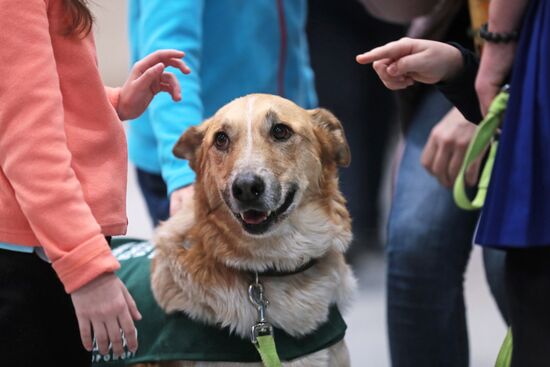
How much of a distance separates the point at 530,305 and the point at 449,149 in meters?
0.80

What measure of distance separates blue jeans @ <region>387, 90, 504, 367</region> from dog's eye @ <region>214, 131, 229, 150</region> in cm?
→ 64

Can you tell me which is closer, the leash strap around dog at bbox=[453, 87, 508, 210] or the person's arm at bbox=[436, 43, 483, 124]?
the leash strap around dog at bbox=[453, 87, 508, 210]

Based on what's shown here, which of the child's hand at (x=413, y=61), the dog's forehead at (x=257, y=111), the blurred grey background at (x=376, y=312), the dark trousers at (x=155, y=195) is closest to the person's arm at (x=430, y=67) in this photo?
the child's hand at (x=413, y=61)

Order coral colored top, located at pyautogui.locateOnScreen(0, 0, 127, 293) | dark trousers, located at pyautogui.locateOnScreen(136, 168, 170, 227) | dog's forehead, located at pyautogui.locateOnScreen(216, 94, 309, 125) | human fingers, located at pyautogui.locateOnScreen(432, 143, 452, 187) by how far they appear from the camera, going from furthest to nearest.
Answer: dark trousers, located at pyautogui.locateOnScreen(136, 168, 170, 227) < human fingers, located at pyautogui.locateOnScreen(432, 143, 452, 187) < dog's forehead, located at pyautogui.locateOnScreen(216, 94, 309, 125) < coral colored top, located at pyautogui.locateOnScreen(0, 0, 127, 293)

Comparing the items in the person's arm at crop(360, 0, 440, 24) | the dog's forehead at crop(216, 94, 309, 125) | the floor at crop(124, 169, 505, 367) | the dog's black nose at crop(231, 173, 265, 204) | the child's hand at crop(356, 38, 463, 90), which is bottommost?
the floor at crop(124, 169, 505, 367)

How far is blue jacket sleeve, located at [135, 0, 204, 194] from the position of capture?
78.5 inches

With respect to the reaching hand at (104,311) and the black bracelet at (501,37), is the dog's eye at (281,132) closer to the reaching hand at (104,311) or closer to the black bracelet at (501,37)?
the black bracelet at (501,37)

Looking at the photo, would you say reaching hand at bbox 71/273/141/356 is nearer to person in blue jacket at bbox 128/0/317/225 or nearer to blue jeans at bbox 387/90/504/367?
person in blue jacket at bbox 128/0/317/225

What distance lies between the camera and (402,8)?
83.1 inches

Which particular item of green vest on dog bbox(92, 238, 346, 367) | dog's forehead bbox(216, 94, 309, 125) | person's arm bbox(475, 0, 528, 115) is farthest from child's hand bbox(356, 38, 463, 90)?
green vest on dog bbox(92, 238, 346, 367)

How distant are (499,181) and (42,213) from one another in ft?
2.21

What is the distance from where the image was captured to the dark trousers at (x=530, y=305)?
1.24m

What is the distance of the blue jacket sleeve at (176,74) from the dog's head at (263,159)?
0.62ft

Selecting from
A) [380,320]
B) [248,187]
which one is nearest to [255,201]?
[248,187]
